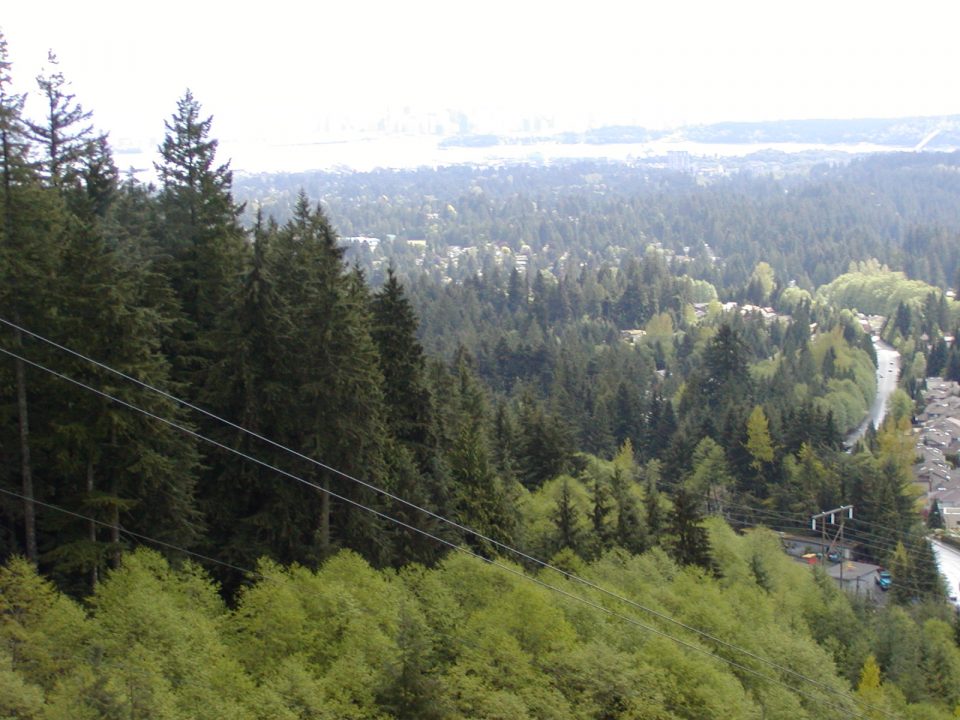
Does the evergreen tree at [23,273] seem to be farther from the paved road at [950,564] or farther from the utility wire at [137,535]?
the paved road at [950,564]

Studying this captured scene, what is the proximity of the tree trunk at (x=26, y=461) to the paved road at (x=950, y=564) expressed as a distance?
3068 centimetres

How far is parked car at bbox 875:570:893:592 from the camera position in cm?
3291

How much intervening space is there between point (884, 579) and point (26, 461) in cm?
2825

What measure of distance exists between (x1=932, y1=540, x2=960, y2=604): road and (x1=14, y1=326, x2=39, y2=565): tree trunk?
3068 cm

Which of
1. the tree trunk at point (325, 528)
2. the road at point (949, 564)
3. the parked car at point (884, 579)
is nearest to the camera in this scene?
the tree trunk at point (325, 528)

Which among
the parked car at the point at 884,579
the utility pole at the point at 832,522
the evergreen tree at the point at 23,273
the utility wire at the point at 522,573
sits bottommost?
the parked car at the point at 884,579

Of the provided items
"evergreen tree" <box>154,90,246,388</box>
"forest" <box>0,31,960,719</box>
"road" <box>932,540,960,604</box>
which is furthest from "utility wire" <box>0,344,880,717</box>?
"road" <box>932,540,960,604</box>

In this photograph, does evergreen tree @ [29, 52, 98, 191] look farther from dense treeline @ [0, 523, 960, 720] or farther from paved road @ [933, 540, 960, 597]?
paved road @ [933, 540, 960, 597]

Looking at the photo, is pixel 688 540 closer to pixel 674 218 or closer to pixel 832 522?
pixel 832 522

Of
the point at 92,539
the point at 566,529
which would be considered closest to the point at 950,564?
the point at 566,529

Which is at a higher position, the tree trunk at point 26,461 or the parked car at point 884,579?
the tree trunk at point 26,461

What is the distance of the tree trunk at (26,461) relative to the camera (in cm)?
1261

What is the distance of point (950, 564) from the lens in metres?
39.2

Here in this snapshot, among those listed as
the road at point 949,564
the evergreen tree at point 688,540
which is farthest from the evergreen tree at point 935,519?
the evergreen tree at point 688,540
